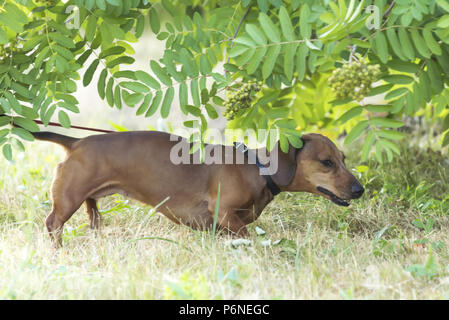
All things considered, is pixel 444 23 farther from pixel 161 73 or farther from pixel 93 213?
pixel 93 213

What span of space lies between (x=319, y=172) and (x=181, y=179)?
2.52 ft

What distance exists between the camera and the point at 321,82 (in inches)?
185

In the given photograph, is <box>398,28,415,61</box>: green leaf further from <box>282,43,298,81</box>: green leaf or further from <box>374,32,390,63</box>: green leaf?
<box>282,43,298,81</box>: green leaf

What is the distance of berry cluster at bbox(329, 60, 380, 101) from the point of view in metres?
2.47

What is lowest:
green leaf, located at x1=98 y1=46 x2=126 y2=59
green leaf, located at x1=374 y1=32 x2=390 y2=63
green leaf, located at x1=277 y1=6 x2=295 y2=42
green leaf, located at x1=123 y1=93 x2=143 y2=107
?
green leaf, located at x1=123 y1=93 x2=143 y2=107

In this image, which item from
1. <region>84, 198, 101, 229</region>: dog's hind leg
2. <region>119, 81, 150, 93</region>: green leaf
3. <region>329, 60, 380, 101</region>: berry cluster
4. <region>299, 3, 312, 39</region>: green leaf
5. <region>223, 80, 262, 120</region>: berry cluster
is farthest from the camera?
<region>84, 198, 101, 229</region>: dog's hind leg

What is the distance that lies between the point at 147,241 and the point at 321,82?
2047 mm

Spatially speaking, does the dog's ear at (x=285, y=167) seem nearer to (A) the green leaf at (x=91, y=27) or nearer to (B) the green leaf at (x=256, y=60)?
(B) the green leaf at (x=256, y=60)

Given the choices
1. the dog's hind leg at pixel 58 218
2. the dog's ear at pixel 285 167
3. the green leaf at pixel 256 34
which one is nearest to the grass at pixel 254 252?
the dog's hind leg at pixel 58 218

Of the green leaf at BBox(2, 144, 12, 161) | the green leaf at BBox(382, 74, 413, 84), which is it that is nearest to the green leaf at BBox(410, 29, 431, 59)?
the green leaf at BBox(382, 74, 413, 84)

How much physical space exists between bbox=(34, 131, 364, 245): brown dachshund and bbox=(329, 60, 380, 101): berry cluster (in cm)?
96

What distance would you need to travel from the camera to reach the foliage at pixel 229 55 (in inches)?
109

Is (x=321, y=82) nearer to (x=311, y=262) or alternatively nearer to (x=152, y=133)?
(x=152, y=133)

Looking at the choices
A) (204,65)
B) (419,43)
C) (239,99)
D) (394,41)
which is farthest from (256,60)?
(419,43)
